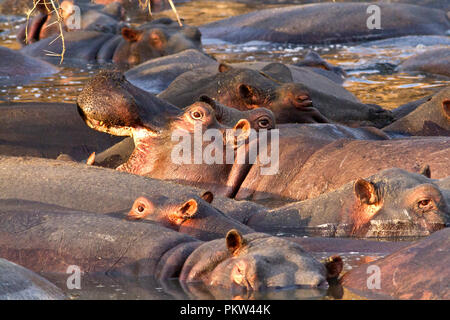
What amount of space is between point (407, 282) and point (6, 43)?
37.2 feet

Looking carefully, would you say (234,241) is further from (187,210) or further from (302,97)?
(302,97)

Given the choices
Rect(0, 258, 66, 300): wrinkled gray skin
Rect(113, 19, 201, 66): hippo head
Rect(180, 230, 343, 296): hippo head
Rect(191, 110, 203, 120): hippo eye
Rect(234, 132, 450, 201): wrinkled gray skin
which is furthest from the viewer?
Rect(113, 19, 201, 66): hippo head

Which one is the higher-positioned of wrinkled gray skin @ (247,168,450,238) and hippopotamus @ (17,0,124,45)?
wrinkled gray skin @ (247,168,450,238)

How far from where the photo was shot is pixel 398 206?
4.90m

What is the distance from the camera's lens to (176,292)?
3971mm

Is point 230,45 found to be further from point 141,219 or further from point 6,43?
point 141,219

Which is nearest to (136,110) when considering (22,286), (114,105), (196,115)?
(114,105)

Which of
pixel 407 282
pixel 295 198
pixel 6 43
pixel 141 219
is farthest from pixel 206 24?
pixel 407 282

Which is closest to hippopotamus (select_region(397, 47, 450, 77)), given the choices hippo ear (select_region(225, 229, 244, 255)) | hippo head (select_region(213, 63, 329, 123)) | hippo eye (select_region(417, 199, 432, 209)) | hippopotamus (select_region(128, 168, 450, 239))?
hippo head (select_region(213, 63, 329, 123))

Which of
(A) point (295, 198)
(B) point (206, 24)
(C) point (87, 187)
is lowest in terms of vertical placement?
(B) point (206, 24)

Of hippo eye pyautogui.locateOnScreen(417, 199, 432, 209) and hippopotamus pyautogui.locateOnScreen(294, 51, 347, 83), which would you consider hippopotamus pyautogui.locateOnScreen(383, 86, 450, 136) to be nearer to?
hippo eye pyautogui.locateOnScreen(417, 199, 432, 209)

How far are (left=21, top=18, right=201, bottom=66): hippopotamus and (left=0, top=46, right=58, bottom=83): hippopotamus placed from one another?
0.44 m

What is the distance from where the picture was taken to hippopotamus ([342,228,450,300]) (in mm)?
3734
